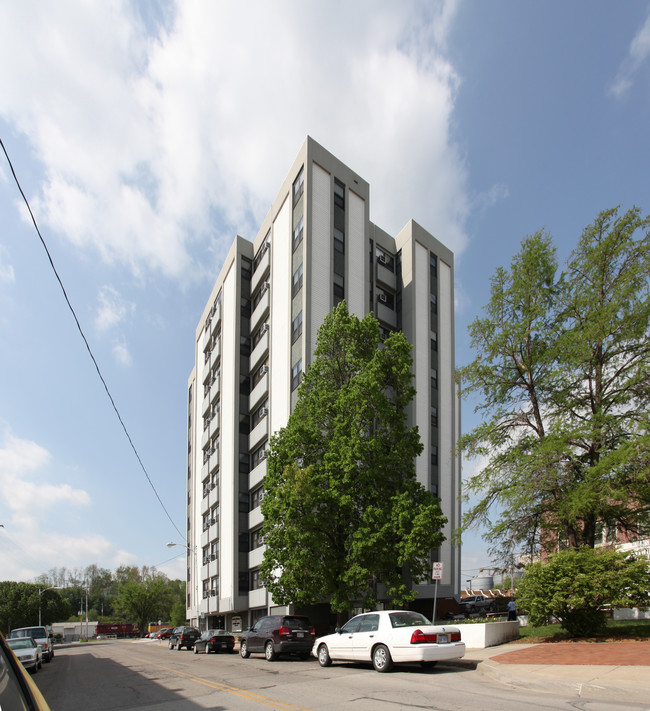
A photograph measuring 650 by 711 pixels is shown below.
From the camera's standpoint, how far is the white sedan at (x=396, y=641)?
13945mm

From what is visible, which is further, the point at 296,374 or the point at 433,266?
the point at 433,266

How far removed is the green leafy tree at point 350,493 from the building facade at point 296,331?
8.86 metres

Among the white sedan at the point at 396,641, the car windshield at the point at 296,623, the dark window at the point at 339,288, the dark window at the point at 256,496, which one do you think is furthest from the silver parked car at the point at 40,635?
the dark window at the point at 339,288

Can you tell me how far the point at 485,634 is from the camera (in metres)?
18.5

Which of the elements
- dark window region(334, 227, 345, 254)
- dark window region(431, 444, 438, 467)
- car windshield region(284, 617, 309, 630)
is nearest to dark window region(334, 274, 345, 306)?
dark window region(334, 227, 345, 254)

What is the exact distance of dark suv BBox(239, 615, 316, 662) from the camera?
68.1 ft

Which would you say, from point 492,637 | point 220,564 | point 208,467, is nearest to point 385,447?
point 492,637

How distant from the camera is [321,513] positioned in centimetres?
2339

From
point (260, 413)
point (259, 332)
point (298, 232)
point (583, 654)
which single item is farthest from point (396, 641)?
point (259, 332)

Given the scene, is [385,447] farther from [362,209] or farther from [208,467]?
[208,467]

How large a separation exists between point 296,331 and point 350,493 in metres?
14.4

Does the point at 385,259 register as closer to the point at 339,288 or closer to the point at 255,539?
the point at 339,288

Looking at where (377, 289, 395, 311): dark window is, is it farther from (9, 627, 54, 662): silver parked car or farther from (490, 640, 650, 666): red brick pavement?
(490, 640, 650, 666): red brick pavement

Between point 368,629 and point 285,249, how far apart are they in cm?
2744
